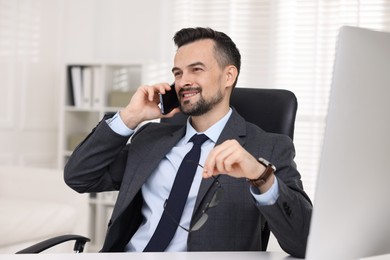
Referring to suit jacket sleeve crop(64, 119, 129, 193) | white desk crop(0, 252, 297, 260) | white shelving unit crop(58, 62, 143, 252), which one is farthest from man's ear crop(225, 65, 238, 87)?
white shelving unit crop(58, 62, 143, 252)

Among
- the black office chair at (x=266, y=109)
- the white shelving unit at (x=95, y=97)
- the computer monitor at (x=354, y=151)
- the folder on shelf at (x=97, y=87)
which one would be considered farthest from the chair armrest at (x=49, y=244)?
the folder on shelf at (x=97, y=87)

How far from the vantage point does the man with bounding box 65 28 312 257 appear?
6.00 feet

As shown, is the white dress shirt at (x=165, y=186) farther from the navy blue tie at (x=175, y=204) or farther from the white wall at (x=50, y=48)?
the white wall at (x=50, y=48)

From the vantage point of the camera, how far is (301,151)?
4465 mm

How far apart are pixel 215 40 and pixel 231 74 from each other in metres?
0.13

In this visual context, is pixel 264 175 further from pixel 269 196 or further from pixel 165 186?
pixel 165 186

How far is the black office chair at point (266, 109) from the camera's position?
80.8 inches

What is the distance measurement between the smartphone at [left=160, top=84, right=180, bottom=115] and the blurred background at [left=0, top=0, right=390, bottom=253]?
6.66ft

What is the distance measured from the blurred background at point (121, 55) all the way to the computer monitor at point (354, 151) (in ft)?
9.88

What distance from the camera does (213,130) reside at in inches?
82.0

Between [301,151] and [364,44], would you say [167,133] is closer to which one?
[364,44]

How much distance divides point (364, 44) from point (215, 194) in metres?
0.84

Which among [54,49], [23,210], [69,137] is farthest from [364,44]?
[54,49]

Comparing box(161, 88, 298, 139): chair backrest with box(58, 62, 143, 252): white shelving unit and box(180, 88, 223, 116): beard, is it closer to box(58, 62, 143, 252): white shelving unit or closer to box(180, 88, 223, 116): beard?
box(180, 88, 223, 116): beard
